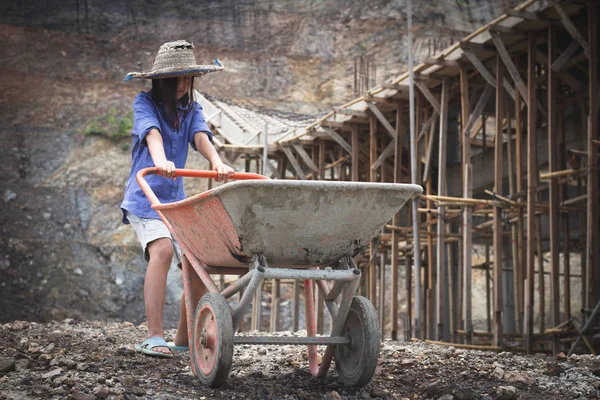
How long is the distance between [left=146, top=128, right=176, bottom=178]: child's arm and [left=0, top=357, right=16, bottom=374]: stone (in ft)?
4.28

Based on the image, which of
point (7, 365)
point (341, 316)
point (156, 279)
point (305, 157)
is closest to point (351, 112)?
point (305, 157)

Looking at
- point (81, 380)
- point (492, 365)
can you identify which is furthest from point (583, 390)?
point (81, 380)

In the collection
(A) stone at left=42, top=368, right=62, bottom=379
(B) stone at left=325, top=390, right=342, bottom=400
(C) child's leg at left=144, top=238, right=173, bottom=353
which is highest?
(C) child's leg at left=144, top=238, right=173, bottom=353

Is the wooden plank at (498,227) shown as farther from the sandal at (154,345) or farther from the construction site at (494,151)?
the sandal at (154,345)

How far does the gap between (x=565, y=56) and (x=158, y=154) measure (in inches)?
263

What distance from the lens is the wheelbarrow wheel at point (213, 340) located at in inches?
158

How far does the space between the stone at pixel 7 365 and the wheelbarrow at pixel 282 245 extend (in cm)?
96

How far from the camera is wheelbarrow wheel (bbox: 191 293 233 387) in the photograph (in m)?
4.01

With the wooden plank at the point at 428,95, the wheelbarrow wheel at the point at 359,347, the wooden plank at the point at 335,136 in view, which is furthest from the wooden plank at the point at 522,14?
the wheelbarrow wheel at the point at 359,347

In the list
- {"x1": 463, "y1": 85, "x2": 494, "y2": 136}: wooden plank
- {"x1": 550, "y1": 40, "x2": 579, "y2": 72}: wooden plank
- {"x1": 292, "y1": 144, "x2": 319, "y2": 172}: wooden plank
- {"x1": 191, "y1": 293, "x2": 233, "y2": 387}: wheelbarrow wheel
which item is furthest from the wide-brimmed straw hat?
{"x1": 292, "y1": 144, "x2": 319, "y2": 172}: wooden plank

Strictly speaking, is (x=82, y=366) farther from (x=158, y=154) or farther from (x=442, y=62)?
(x=442, y=62)

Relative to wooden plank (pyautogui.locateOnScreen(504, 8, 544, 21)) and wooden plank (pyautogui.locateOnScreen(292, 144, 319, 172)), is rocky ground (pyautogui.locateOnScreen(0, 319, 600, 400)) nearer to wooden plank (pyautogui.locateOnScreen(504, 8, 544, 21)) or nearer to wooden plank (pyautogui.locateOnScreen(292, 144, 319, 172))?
wooden plank (pyautogui.locateOnScreen(504, 8, 544, 21))

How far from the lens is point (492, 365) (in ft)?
17.7

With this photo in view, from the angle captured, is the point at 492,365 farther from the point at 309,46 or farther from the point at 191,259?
the point at 309,46
